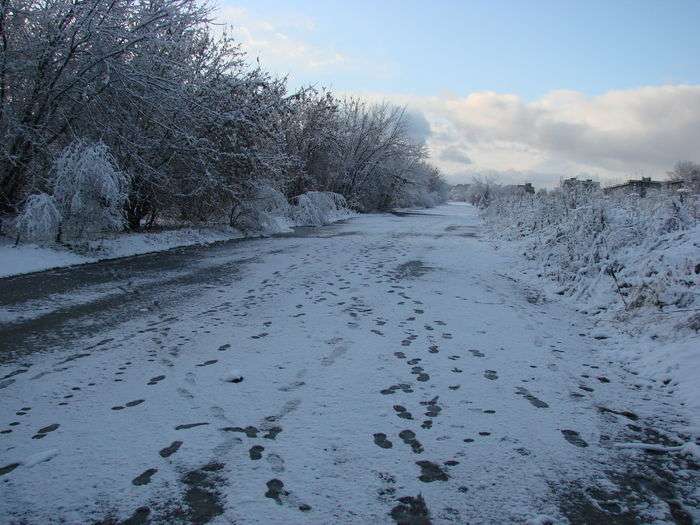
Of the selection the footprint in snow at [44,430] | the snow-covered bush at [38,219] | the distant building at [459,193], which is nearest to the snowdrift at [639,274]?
the footprint in snow at [44,430]

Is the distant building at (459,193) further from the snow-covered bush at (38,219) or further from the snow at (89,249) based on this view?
→ the snow-covered bush at (38,219)

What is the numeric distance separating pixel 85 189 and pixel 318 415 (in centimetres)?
863

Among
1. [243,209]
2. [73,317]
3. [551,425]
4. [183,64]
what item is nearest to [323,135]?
[243,209]

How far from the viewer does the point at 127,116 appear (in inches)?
480

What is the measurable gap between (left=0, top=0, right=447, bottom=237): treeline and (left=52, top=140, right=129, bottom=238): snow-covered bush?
0.03 metres

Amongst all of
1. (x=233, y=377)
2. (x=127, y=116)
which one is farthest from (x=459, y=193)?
(x=233, y=377)

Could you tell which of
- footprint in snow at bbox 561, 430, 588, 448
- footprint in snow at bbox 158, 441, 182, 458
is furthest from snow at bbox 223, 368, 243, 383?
footprint in snow at bbox 561, 430, 588, 448

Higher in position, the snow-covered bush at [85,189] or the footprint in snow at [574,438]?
the snow-covered bush at [85,189]

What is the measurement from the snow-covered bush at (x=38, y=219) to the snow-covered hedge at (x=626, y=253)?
975 centimetres

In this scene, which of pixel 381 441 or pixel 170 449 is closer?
pixel 170 449

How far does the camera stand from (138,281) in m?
8.47

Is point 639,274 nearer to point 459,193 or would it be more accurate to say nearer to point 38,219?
point 38,219

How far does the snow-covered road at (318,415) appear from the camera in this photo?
8.69 ft

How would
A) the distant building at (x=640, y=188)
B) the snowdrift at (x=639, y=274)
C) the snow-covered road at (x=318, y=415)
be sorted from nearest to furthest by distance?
the snow-covered road at (x=318, y=415) → the snowdrift at (x=639, y=274) → the distant building at (x=640, y=188)
